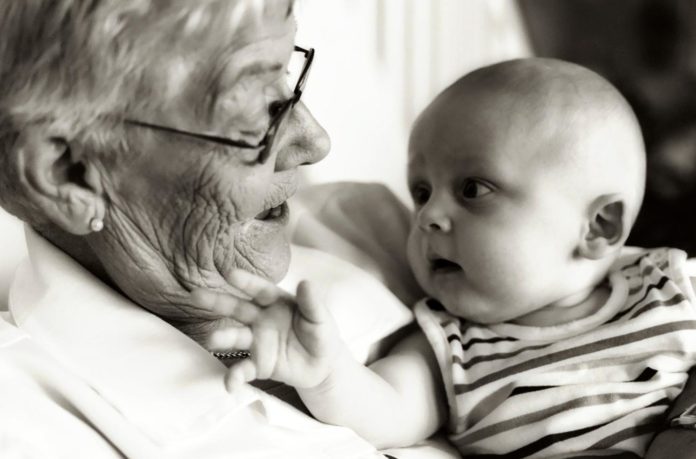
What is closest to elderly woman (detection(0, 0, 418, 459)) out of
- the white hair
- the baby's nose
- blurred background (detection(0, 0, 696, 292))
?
the white hair

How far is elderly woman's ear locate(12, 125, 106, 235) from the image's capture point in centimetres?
99

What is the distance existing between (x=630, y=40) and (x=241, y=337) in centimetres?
140

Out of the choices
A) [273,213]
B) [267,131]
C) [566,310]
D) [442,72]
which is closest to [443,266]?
[566,310]

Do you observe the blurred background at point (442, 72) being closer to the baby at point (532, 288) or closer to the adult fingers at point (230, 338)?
the baby at point (532, 288)

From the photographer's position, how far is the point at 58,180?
1.03 m

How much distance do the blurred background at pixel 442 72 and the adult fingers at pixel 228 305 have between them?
836 mm

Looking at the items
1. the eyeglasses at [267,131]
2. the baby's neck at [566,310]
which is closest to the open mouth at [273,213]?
the eyeglasses at [267,131]

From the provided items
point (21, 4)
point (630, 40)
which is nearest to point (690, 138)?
point (630, 40)

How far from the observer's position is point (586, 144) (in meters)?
1.29

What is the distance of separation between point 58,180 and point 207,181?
18 cm

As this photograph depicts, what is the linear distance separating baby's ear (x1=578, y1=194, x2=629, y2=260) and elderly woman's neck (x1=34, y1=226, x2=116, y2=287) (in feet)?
2.38

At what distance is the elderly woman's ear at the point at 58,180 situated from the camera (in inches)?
38.8

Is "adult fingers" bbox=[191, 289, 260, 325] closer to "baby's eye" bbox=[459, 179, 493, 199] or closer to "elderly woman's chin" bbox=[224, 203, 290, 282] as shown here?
"elderly woman's chin" bbox=[224, 203, 290, 282]

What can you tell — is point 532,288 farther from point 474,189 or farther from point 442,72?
point 442,72
